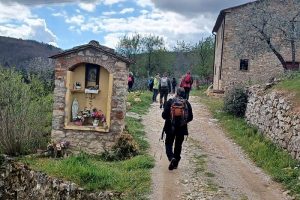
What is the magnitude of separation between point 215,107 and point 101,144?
404 inches

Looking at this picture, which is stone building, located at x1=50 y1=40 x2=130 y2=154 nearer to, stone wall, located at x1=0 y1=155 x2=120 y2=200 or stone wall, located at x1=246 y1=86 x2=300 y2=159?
stone wall, located at x1=0 y1=155 x2=120 y2=200

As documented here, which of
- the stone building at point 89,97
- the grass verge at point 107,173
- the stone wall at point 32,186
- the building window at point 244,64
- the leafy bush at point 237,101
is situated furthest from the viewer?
the building window at point 244,64

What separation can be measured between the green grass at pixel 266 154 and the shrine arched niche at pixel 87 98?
4.34 m

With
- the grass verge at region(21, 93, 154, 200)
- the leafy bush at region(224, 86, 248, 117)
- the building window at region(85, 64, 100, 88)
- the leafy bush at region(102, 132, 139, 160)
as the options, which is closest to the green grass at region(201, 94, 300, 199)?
the leafy bush at region(224, 86, 248, 117)

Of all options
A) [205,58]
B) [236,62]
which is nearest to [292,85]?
[236,62]

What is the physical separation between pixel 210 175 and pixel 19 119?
6.41 metres

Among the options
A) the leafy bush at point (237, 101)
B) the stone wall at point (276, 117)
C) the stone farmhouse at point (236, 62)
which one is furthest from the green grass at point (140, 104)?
the stone farmhouse at point (236, 62)

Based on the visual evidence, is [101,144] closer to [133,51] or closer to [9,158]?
[9,158]

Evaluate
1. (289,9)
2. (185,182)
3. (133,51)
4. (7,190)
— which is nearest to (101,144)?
(7,190)

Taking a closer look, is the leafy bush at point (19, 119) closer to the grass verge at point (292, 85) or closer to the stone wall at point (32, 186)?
the stone wall at point (32, 186)

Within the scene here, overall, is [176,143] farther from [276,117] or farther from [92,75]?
[276,117]

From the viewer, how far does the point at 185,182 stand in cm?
871

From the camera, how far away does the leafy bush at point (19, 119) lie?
1230cm

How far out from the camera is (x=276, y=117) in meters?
12.3
